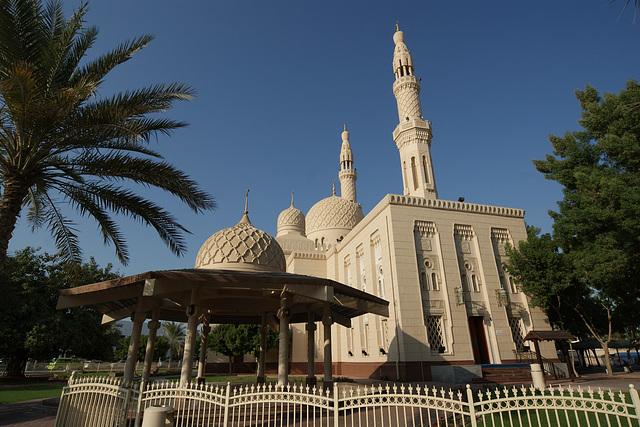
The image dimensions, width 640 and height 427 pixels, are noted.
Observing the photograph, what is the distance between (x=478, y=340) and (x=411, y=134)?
12722 mm

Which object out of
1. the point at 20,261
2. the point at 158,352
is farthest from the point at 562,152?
the point at 158,352

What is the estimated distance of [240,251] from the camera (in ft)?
36.7

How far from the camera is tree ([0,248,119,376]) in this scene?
66.0 ft

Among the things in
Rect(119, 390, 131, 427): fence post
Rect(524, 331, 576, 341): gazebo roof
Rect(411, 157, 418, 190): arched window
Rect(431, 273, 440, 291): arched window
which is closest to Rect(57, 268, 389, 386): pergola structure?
Rect(119, 390, 131, 427): fence post

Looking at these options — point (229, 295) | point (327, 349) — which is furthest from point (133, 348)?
point (327, 349)

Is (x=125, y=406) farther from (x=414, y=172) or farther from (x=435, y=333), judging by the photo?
(x=414, y=172)

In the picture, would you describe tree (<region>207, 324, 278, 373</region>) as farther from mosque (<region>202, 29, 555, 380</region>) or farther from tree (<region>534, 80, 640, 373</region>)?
tree (<region>534, 80, 640, 373</region>)

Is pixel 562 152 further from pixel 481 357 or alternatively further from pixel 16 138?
pixel 16 138

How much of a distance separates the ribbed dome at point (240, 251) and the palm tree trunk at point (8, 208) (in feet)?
16.0

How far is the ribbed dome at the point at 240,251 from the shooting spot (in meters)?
11.1

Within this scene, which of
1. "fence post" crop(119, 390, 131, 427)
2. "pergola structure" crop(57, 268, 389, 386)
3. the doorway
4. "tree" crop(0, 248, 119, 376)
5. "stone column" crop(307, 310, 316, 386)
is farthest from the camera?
"tree" crop(0, 248, 119, 376)

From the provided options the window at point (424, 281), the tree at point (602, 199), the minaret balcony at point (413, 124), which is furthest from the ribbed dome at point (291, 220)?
the tree at point (602, 199)

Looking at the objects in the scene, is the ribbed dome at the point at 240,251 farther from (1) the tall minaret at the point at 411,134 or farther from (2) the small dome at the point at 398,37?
(2) the small dome at the point at 398,37

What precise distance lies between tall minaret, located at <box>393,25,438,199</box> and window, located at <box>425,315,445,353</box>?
7453mm
